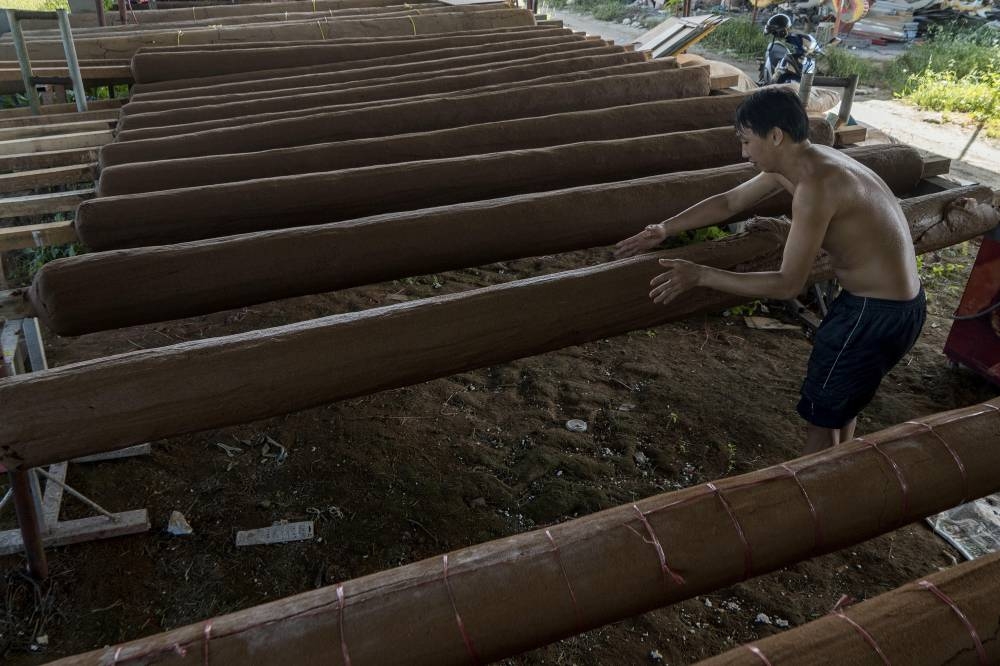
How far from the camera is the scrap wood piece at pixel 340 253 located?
110 inches

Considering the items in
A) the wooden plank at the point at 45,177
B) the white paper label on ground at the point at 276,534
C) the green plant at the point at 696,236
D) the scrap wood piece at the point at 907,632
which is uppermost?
the wooden plank at the point at 45,177

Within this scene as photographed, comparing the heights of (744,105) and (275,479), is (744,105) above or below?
above

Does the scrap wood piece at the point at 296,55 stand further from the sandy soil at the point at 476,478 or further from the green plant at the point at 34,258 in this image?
the sandy soil at the point at 476,478

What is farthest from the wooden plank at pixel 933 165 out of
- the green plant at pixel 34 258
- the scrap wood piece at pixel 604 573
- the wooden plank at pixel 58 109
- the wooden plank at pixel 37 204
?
the green plant at pixel 34 258

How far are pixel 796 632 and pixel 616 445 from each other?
2311 millimetres

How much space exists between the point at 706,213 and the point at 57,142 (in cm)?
405

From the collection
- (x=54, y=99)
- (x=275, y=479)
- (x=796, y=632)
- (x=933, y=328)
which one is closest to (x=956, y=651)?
(x=796, y=632)

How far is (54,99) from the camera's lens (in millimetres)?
7770

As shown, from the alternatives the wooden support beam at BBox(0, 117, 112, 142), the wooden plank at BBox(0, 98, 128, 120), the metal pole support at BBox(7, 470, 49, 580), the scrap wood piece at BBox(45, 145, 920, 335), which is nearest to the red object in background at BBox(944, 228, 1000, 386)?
the scrap wood piece at BBox(45, 145, 920, 335)

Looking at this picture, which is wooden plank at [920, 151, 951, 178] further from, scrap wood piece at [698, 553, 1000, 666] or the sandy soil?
scrap wood piece at [698, 553, 1000, 666]

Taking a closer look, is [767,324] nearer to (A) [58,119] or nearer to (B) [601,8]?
(A) [58,119]

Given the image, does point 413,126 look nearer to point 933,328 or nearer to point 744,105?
point 744,105

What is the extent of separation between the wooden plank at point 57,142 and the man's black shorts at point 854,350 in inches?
176

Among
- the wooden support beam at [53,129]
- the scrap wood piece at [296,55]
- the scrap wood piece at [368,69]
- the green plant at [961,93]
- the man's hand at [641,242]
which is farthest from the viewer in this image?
the green plant at [961,93]
